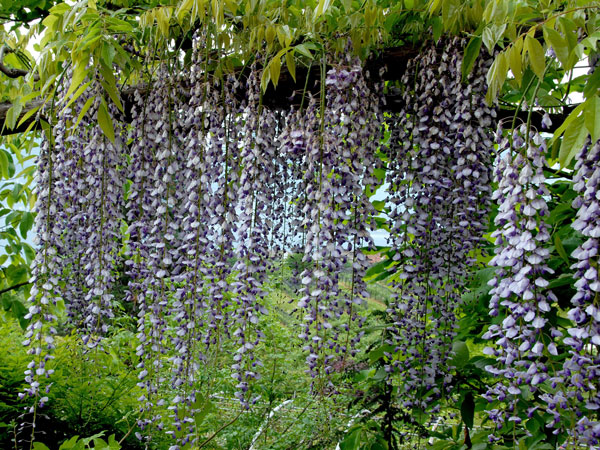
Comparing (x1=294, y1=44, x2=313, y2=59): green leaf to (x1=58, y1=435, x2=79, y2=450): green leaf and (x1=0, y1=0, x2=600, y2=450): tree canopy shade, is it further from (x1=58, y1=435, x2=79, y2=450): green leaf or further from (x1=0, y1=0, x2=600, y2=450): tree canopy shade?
(x1=58, y1=435, x2=79, y2=450): green leaf

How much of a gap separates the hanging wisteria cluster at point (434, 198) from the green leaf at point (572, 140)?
61 centimetres

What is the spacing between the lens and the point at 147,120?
2160 millimetres

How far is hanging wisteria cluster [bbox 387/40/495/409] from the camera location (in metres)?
1.83

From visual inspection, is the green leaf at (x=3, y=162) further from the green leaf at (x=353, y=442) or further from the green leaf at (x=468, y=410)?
the green leaf at (x=468, y=410)

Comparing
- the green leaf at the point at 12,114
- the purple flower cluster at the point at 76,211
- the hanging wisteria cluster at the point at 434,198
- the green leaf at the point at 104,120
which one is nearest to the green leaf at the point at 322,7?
the hanging wisteria cluster at the point at 434,198

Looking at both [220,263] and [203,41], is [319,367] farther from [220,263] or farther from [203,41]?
[203,41]

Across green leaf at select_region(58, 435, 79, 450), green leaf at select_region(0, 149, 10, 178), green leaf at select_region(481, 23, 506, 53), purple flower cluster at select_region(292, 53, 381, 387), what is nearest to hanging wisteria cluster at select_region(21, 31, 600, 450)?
purple flower cluster at select_region(292, 53, 381, 387)

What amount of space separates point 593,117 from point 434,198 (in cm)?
82

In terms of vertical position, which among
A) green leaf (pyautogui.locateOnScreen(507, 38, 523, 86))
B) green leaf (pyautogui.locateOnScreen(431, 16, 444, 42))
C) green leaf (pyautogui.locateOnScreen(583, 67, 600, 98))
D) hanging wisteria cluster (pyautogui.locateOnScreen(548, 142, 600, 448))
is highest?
green leaf (pyautogui.locateOnScreen(431, 16, 444, 42))

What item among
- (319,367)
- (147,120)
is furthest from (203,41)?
(319,367)

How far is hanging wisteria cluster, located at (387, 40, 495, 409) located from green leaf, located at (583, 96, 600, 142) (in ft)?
2.20

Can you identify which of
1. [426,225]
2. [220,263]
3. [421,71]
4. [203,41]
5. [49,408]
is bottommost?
[49,408]

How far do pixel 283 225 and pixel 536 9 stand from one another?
1211 millimetres

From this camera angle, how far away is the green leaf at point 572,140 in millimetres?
1175
